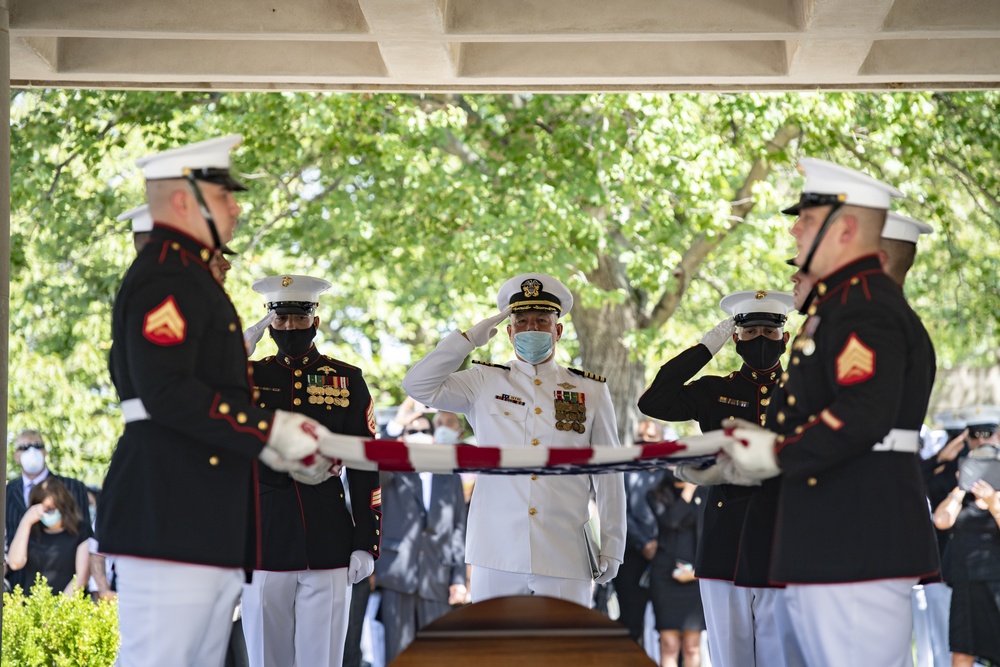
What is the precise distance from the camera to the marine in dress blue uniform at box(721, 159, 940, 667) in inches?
157

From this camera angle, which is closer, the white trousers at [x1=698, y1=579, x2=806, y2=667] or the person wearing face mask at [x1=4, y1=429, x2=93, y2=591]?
the white trousers at [x1=698, y1=579, x2=806, y2=667]

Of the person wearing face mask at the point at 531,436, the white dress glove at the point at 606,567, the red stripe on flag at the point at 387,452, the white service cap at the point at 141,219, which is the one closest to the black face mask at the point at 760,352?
the person wearing face mask at the point at 531,436

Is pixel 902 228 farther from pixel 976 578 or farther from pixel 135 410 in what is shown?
pixel 976 578

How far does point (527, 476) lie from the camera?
19.4 feet

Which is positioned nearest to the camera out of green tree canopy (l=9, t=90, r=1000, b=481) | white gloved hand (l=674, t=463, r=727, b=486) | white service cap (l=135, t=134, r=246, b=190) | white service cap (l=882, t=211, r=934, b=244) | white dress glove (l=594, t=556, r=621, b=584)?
white service cap (l=135, t=134, r=246, b=190)

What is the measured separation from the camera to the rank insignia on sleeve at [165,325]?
3.89 metres

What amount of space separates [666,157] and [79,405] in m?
8.20

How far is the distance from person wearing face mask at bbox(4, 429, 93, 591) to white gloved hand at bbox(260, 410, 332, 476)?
656 centimetres

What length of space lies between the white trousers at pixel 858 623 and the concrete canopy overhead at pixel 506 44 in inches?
129

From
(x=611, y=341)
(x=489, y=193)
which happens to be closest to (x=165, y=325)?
(x=489, y=193)

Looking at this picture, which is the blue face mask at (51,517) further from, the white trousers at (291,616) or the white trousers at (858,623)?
the white trousers at (858,623)

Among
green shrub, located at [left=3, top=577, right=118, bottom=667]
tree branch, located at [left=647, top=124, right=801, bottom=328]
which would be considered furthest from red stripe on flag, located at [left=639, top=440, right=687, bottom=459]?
tree branch, located at [left=647, top=124, right=801, bottom=328]

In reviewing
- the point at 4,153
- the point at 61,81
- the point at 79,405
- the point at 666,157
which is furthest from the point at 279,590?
the point at 79,405

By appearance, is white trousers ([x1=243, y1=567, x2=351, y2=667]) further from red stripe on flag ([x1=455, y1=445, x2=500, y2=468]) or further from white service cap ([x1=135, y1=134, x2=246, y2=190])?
white service cap ([x1=135, y1=134, x2=246, y2=190])
